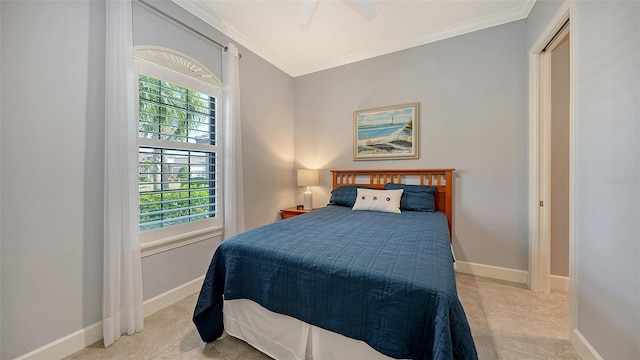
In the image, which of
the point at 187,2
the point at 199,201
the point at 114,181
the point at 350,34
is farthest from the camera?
the point at 350,34

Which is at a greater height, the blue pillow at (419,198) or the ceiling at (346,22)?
the ceiling at (346,22)

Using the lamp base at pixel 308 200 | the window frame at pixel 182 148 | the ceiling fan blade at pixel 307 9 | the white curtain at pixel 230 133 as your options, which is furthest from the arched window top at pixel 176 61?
the lamp base at pixel 308 200

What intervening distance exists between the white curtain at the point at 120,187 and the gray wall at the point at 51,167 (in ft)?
0.29

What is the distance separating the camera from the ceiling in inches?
Answer: 91.4

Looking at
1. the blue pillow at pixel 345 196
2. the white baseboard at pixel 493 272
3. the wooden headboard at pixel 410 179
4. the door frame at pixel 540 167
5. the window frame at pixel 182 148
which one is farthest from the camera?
the blue pillow at pixel 345 196

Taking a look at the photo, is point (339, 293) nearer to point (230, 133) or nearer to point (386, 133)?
point (230, 133)

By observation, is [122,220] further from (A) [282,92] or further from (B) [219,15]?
(A) [282,92]

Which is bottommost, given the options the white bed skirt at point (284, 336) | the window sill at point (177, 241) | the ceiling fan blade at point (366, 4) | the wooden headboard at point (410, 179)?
the white bed skirt at point (284, 336)

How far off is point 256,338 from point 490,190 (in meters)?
2.70

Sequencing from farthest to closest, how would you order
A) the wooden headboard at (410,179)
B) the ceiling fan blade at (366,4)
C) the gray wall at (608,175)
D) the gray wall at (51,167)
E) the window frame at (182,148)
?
the wooden headboard at (410,179), the window frame at (182,148), the ceiling fan blade at (366,4), the gray wall at (51,167), the gray wall at (608,175)

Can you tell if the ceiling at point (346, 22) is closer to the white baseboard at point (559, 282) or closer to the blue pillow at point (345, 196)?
the blue pillow at point (345, 196)

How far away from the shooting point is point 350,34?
2824 millimetres

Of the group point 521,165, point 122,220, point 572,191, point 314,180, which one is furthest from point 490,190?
point 122,220

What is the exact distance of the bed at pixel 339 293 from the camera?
3.14 ft
